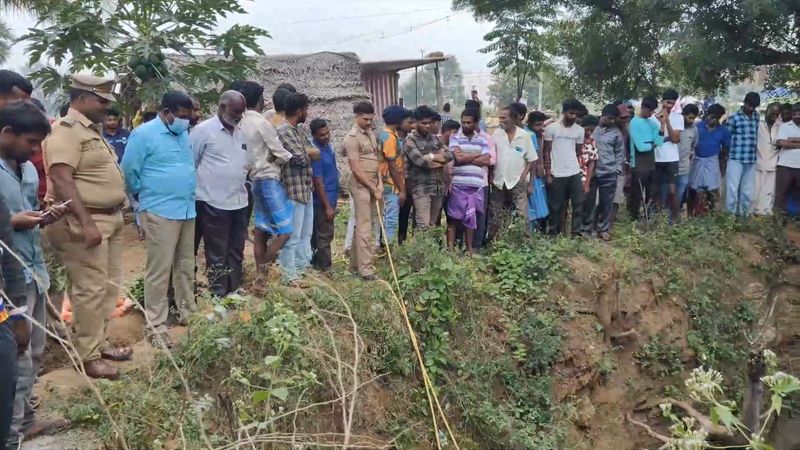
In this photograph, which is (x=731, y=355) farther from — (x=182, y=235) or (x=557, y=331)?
(x=182, y=235)

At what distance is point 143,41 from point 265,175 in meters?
2.04

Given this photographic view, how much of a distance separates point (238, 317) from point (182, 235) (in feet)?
2.47

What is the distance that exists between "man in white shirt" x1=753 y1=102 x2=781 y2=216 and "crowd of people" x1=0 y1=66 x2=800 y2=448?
0.08 feet

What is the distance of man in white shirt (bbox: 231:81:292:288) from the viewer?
18.0 feet

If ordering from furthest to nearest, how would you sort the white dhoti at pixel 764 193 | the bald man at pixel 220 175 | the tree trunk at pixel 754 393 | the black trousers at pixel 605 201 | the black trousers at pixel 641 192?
the white dhoti at pixel 764 193
the black trousers at pixel 641 192
the black trousers at pixel 605 201
the bald man at pixel 220 175
the tree trunk at pixel 754 393

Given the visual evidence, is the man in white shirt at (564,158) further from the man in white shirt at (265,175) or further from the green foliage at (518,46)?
the green foliage at (518,46)

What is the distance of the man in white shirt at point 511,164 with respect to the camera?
7.54 m

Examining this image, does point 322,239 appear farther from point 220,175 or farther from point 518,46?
point 518,46

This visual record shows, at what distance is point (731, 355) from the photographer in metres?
8.59

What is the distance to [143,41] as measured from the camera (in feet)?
21.1

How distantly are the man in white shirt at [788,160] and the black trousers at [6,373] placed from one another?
928cm

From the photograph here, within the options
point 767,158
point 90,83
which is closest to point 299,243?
point 90,83

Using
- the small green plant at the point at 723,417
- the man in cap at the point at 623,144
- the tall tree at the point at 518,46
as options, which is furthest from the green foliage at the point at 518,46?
the small green plant at the point at 723,417

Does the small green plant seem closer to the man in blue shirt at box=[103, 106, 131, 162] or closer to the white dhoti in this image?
the man in blue shirt at box=[103, 106, 131, 162]
